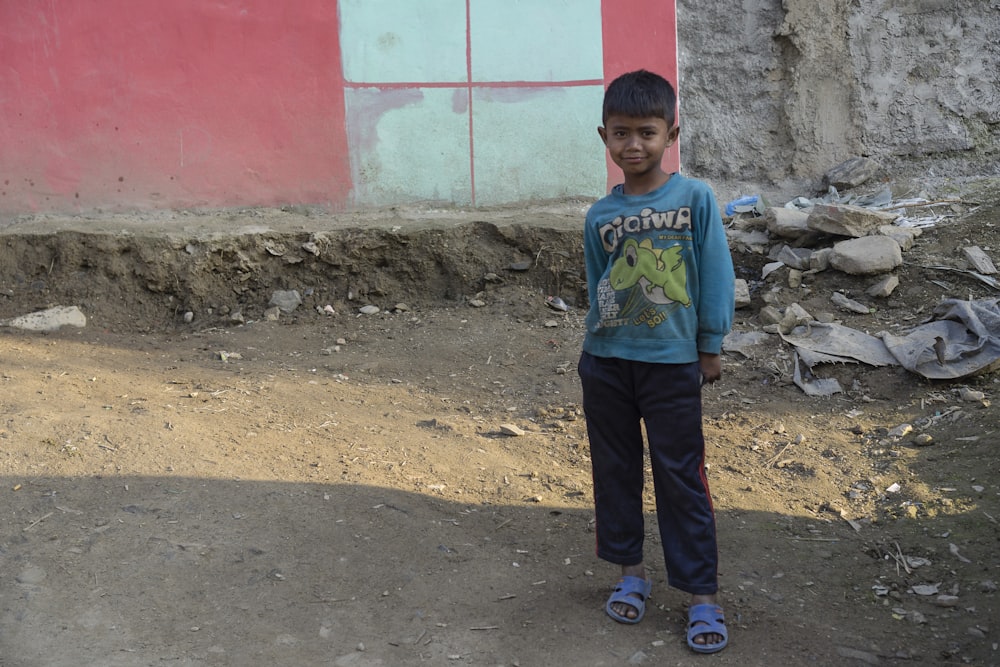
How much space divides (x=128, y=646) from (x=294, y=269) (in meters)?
3.24

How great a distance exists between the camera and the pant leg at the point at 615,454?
2.41 metres

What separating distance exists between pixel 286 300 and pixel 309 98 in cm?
127

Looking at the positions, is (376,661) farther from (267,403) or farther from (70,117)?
(70,117)

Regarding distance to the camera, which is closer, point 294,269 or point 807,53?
point 294,269

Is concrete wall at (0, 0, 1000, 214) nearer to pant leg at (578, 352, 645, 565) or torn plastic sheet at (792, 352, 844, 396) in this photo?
torn plastic sheet at (792, 352, 844, 396)

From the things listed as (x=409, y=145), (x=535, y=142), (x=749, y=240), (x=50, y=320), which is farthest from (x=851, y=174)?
(x=50, y=320)

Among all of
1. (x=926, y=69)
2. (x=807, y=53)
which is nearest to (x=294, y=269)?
(x=807, y=53)

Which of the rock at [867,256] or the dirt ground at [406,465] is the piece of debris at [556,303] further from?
the rock at [867,256]

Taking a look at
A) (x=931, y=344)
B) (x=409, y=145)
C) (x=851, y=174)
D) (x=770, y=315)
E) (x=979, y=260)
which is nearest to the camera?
(x=931, y=344)

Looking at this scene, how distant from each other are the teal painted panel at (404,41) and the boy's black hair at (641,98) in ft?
11.9

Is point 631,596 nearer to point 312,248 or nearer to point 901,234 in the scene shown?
point 312,248

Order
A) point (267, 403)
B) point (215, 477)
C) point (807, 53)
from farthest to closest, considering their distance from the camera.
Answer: point (807, 53) → point (267, 403) → point (215, 477)

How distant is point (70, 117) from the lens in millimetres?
5441

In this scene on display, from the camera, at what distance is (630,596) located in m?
2.50
